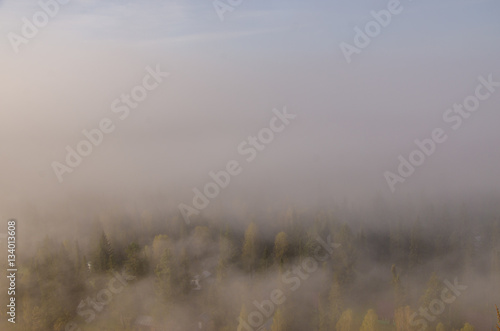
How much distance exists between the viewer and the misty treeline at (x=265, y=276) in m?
22.0

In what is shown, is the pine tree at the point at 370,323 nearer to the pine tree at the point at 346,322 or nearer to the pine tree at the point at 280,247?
the pine tree at the point at 346,322

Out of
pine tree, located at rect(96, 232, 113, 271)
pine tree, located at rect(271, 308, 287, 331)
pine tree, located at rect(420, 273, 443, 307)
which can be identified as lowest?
pine tree, located at rect(420, 273, 443, 307)

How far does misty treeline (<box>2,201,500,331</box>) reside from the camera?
867 inches

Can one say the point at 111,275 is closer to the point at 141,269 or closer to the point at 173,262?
the point at 141,269

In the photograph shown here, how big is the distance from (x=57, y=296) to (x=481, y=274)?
25050 mm

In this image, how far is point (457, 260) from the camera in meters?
27.9

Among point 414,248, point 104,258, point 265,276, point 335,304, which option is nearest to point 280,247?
point 265,276

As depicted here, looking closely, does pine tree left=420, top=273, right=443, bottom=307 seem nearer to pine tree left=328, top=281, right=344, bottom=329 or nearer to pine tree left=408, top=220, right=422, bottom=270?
pine tree left=328, top=281, right=344, bottom=329

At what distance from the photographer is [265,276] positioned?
2622 cm

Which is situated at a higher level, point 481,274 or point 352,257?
point 352,257

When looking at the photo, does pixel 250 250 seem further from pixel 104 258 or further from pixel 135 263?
pixel 104 258

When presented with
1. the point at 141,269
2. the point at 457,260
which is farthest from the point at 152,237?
the point at 457,260

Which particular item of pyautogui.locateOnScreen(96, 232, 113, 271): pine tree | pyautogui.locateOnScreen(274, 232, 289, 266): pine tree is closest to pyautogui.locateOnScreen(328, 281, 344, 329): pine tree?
pyautogui.locateOnScreen(274, 232, 289, 266): pine tree

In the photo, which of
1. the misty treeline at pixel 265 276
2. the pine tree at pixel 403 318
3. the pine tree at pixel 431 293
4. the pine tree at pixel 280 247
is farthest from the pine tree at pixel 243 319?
the pine tree at pixel 431 293
